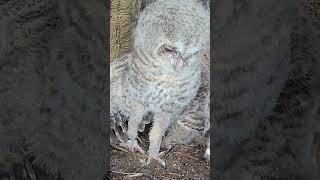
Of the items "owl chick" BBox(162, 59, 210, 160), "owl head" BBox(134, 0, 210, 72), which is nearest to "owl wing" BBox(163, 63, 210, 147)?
"owl chick" BBox(162, 59, 210, 160)

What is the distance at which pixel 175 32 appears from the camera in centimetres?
81

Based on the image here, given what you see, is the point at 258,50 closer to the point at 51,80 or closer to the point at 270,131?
the point at 270,131

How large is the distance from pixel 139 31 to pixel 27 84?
0.16 m

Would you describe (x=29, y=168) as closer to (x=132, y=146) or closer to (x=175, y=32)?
(x=132, y=146)

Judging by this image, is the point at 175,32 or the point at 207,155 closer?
the point at 175,32

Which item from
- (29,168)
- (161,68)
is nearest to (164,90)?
(161,68)

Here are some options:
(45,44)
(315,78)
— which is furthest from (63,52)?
(315,78)

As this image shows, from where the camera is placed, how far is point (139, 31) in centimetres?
87

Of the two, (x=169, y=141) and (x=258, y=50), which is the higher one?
(x=258, y=50)

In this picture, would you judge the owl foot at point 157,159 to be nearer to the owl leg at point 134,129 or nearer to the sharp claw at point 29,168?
the owl leg at point 134,129

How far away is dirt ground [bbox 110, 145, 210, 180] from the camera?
880 mm

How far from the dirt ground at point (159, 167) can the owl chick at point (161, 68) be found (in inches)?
0.5

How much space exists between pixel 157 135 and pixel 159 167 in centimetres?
5

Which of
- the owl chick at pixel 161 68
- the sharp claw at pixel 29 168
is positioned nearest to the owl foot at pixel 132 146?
the owl chick at pixel 161 68
